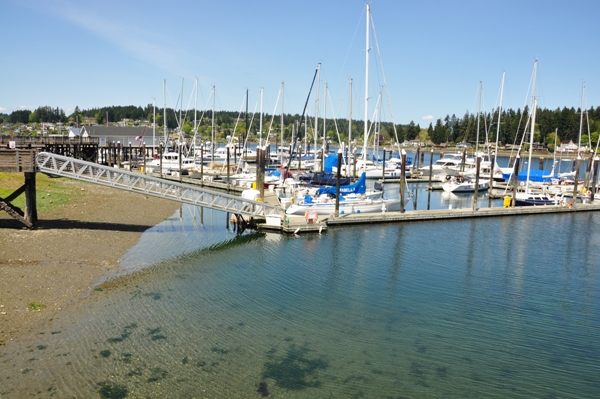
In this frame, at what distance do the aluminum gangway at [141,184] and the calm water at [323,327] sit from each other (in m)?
3.15

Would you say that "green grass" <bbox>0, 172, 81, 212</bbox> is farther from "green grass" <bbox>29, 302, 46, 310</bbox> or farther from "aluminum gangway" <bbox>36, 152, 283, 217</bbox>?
"green grass" <bbox>29, 302, 46, 310</bbox>

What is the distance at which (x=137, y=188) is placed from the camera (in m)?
30.0

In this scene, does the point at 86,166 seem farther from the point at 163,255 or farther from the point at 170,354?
the point at 170,354

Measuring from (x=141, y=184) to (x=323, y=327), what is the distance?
18300 millimetres

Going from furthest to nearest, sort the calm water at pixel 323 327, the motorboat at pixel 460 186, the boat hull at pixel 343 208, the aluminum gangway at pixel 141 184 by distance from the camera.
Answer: the motorboat at pixel 460 186
the boat hull at pixel 343 208
the aluminum gangway at pixel 141 184
the calm water at pixel 323 327

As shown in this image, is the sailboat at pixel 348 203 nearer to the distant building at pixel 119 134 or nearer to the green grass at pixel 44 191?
the green grass at pixel 44 191

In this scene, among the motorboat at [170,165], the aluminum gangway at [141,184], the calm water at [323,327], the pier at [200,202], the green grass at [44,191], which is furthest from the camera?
the motorboat at [170,165]

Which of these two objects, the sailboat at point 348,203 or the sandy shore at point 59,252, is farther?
the sailboat at point 348,203

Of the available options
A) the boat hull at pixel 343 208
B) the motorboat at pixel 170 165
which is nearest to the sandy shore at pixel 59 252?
the boat hull at pixel 343 208

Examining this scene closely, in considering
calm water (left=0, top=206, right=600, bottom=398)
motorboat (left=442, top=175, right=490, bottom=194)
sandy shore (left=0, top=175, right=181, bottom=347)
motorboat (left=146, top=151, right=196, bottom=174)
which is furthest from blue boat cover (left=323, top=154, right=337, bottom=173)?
calm water (left=0, top=206, right=600, bottom=398)

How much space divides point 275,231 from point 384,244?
783cm

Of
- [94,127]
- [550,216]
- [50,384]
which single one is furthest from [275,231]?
[94,127]

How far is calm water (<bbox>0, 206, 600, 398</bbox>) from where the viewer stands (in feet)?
45.0

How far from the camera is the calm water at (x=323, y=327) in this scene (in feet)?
45.0
